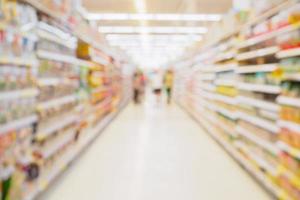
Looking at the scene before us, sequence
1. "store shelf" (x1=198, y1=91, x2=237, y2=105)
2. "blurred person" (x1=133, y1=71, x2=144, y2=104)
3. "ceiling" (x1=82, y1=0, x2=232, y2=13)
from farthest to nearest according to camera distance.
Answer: "blurred person" (x1=133, y1=71, x2=144, y2=104) → "ceiling" (x1=82, y1=0, x2=232, y2=13) → "store shelf" (x1=198, y1=91, x2=237, y2=105)

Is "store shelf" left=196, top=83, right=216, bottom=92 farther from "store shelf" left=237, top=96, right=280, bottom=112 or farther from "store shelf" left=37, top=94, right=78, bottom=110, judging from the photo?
"store shelf" left=37, top=94, right=78, bottom=110

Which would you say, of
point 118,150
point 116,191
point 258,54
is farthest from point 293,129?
point 118,150

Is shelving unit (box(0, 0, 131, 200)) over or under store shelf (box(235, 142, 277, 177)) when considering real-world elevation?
over

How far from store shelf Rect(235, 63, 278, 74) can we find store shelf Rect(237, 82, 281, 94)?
0.17 meters

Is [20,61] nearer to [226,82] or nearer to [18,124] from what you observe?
[18,124]

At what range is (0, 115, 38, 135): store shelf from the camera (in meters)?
2.54

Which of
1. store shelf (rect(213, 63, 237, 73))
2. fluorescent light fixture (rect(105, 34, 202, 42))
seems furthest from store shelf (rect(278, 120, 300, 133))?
fluorescent light fixture (rect(105, 34, 202, 42))

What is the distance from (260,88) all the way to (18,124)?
270 cm

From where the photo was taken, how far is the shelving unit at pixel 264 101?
3150 millimetres

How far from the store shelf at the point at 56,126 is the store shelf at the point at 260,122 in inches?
92.6

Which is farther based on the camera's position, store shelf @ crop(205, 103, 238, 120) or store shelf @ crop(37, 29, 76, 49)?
store shelf @ crop(205, 103, 238, 120)

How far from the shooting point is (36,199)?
11.0 feet

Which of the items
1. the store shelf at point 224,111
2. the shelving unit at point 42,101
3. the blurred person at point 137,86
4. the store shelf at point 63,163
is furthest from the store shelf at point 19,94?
the blurred person at point 137,86

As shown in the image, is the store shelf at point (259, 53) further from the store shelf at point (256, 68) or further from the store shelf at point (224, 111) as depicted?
the store shelf at point (224, 111)
